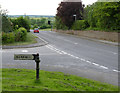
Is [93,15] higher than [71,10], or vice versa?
[71,10]

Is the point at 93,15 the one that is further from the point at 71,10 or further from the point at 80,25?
the point at 71,10

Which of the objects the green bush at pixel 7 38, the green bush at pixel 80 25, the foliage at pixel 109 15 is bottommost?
the green bush at pixel 7 38

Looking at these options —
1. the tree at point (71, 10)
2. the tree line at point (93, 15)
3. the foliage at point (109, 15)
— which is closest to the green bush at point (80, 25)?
the tree line at point (93, 15)

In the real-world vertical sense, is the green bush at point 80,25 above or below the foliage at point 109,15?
below

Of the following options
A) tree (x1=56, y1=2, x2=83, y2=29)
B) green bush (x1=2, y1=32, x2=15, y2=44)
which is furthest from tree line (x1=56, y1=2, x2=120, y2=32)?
green bush (x1=2, y1=32, x2=15, y2=44)

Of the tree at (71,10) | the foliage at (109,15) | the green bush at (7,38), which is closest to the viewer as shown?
the green bush at (7,38)

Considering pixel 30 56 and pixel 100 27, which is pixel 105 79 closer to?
pixel 30 56

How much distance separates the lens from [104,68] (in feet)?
36.6

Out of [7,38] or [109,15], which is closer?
[7,38]

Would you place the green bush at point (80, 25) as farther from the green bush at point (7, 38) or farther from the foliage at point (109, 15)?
the green bush at point (7, 38)

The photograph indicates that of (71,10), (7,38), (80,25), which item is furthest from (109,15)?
(71,10)

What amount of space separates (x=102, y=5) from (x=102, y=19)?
2.51 meters

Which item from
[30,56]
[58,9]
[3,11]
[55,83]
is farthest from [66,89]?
[58,9]

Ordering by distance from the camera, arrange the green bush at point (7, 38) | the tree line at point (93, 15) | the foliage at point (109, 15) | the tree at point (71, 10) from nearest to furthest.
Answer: the green bush at point (7, 38) → the foliage at point (109, 15) → the tree line at point (93, 15) → the tree at point (71, 10)
